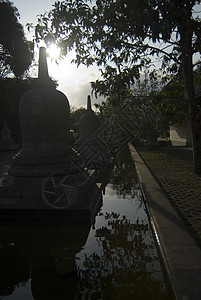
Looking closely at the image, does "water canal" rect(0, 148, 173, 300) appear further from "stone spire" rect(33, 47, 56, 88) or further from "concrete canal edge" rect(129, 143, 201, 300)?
"stone spire" rect(33, 47, 56, 88)

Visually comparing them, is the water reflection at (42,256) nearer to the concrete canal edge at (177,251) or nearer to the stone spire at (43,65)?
the concrete canal edge at (177,251)

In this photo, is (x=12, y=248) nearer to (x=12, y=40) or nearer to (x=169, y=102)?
(x=169, y=102)

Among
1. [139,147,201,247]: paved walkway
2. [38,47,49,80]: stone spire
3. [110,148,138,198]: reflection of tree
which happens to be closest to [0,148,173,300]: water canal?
[139,147,201,247]: paved walkway

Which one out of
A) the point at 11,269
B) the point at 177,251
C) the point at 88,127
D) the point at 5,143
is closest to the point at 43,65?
the point at 11,269

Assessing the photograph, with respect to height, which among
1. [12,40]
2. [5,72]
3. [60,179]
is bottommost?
[60,179]

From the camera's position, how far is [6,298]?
118 inches

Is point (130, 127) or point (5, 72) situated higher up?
point (5, 72)

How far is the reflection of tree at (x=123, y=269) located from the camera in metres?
2.97

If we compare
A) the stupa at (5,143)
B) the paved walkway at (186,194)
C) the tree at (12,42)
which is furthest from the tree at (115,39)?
the tree at (12,42)

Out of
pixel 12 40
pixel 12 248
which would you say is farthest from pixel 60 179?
pixel 12 40

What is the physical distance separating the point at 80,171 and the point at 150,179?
321 cm

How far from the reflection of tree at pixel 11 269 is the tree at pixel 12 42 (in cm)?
2703

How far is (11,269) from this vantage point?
3.62 meters

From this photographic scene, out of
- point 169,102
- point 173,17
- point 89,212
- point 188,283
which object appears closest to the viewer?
point 188,283
